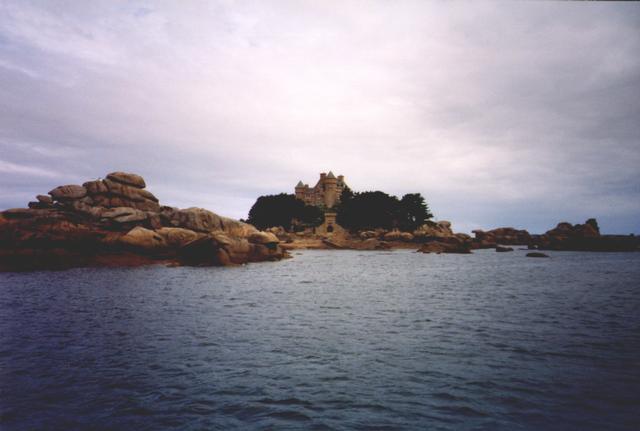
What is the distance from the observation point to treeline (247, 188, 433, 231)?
119438 mm

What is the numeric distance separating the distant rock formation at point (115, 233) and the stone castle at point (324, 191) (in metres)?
99.5

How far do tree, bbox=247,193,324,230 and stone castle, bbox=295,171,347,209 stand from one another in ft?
89.4

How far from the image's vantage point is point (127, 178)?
200ft

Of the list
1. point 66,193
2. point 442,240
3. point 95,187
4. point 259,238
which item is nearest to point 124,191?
point 95,187

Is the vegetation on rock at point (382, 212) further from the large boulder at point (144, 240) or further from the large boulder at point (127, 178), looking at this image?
the large boulder at point (144, 240)

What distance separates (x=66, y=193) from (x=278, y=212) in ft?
236

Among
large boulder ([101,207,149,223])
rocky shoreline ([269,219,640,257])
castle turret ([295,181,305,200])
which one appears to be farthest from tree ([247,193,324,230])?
large boulder ([101,207,149,223])

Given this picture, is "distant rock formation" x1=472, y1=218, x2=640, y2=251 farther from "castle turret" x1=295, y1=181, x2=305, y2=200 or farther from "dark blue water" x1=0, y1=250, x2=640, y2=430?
"dark blue water" x1=0, y1=250, x2=640, y2=430

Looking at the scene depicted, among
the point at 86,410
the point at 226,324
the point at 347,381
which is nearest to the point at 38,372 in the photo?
the point at 86,410

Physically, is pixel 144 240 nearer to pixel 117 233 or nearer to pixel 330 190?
pixel 117 233

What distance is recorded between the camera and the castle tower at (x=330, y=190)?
157m

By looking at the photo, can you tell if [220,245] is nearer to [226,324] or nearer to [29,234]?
[29,234]

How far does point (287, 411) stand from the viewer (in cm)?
840

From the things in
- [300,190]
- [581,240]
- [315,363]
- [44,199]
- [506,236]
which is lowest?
[315,363]
